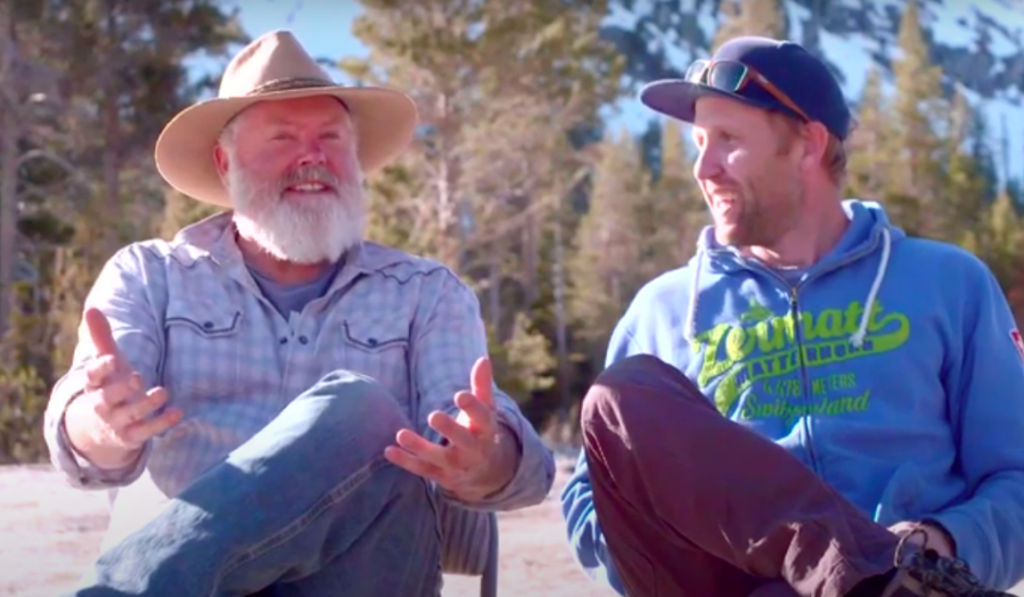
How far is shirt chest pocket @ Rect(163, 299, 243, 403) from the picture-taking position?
7.96ft

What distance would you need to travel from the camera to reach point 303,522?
1.87m

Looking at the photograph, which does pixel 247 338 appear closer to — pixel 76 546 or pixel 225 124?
pixel 225 124

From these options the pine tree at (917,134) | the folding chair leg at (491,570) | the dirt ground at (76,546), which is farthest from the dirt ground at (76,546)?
the pine tree at (917,134)

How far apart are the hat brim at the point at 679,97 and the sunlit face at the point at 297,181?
2.04 feet

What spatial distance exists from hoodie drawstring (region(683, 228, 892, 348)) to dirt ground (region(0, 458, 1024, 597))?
1427mm

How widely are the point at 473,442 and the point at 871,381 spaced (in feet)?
2.53

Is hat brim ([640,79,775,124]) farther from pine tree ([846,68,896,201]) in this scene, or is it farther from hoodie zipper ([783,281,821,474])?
pine tree ([846,68,896,201])

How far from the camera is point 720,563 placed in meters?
1.99

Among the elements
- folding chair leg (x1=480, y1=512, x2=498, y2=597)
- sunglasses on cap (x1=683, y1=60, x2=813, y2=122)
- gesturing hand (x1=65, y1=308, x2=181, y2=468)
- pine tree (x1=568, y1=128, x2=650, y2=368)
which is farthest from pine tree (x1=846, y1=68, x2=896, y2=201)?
gesturing hand (x1=65, y1=308, x2=181, y2=468)

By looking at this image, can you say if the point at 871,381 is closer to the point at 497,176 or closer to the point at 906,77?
the point at 497,176

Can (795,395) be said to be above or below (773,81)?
below

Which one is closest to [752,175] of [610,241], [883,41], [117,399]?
[117,399]

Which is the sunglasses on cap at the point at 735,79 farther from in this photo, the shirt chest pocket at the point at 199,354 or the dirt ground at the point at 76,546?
the dirt ground at the point at 76,546

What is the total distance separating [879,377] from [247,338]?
1.17 meters
